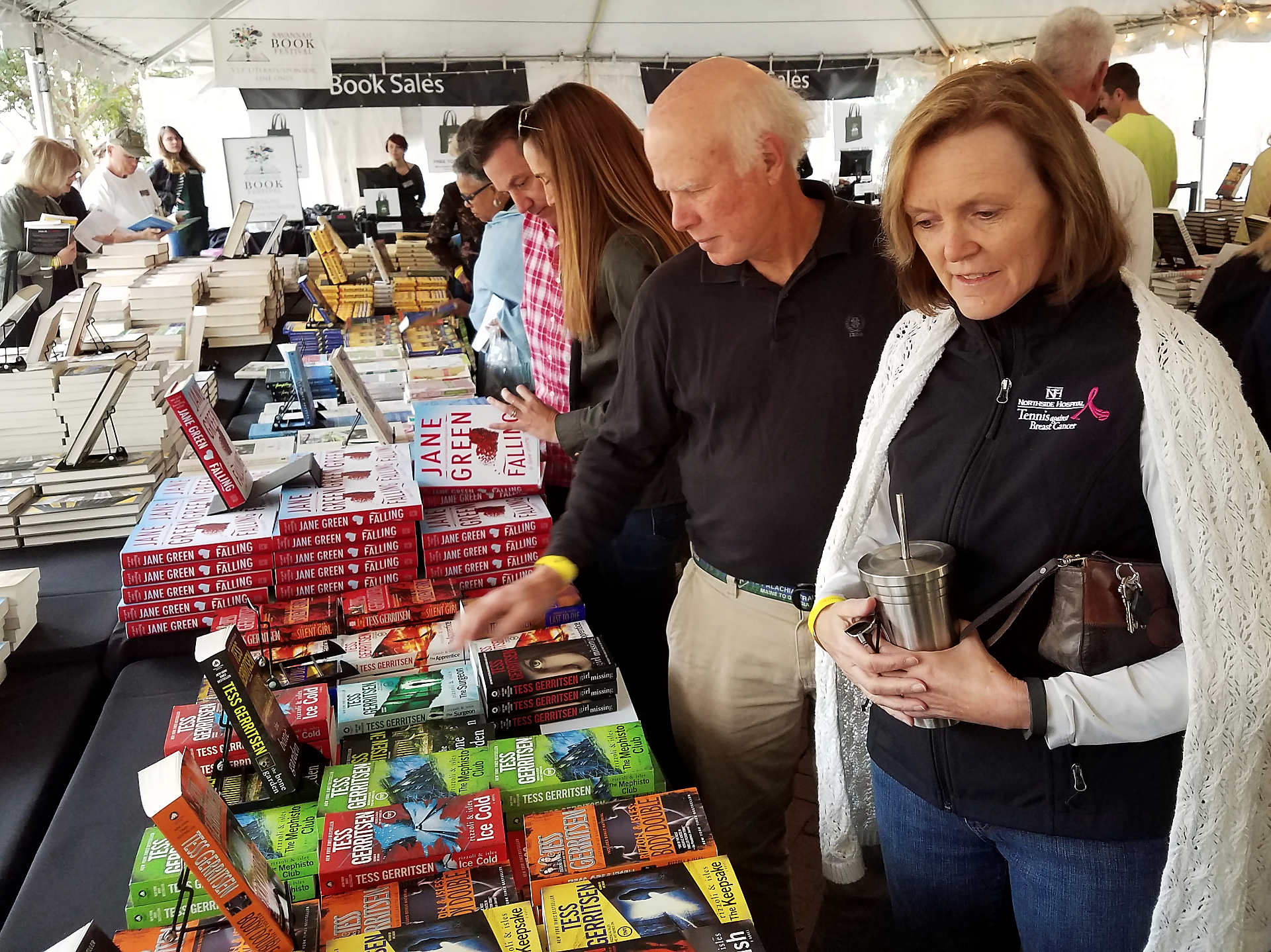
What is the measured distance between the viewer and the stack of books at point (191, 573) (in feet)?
6.44

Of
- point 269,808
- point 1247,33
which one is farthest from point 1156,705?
point 1247,33

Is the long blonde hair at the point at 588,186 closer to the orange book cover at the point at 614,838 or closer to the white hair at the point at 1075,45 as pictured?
the orange book cover at the point at 614,838

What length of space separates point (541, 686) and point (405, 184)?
8.32 meters

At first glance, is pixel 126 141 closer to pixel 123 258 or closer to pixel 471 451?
pixel 123 258

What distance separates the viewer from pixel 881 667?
3.69 ft

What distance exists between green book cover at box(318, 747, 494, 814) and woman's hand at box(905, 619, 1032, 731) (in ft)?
2.09

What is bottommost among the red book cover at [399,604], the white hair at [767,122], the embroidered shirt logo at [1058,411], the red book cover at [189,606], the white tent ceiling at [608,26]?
the red book cover at [399,604]

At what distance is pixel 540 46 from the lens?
38.4 feet

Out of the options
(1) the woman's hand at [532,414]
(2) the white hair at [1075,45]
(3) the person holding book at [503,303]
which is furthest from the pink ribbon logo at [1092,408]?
(2) the white hair at [1075,45]

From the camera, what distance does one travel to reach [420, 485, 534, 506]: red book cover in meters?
2.27

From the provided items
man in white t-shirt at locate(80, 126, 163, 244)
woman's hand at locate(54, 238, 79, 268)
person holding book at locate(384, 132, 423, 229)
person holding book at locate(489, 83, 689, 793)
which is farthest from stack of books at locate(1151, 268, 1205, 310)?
person holding book at locate(384, 132, 423, 229)

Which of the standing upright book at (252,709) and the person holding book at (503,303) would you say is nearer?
the standing upright book at (252,709)

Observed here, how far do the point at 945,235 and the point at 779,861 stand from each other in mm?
1259

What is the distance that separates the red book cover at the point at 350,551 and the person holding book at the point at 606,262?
0.41 m
